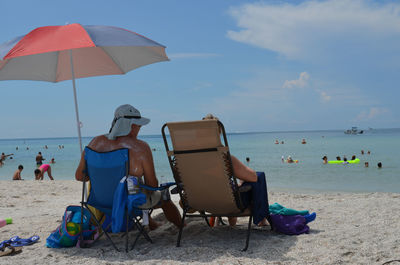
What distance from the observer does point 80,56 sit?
17.8 feet

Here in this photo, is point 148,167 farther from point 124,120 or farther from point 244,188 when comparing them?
point 244,188

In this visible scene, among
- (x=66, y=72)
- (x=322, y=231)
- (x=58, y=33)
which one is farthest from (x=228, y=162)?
(x=66, y=72)

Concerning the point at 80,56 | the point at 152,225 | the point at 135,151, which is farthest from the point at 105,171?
the point at 80,56

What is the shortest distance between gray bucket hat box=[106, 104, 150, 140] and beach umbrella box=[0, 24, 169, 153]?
68cm

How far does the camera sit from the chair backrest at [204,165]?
3.20 meters

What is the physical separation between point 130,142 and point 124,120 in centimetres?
22

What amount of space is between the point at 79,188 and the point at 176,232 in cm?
665

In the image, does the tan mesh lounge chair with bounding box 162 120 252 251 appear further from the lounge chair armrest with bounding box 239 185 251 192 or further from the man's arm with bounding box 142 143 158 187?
the man's arm with bounding box 142 143 158 187

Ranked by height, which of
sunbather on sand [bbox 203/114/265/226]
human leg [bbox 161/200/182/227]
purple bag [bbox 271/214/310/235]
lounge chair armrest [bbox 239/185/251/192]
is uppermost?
sunbather on sand [bbox 203/114/265/226]

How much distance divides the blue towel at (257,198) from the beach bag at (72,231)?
1.59m

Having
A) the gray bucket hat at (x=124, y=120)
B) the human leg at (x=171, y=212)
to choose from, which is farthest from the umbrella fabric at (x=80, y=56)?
the human leg at (x=171, y=212)

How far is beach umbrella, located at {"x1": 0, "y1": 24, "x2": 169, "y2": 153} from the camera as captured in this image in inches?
147

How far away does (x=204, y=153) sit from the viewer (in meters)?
3.25

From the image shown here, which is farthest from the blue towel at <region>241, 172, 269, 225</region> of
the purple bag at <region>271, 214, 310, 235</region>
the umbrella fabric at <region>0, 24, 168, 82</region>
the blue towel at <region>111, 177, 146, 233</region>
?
the umbrella fabric at <region>0, 24, 168, 82</region>
